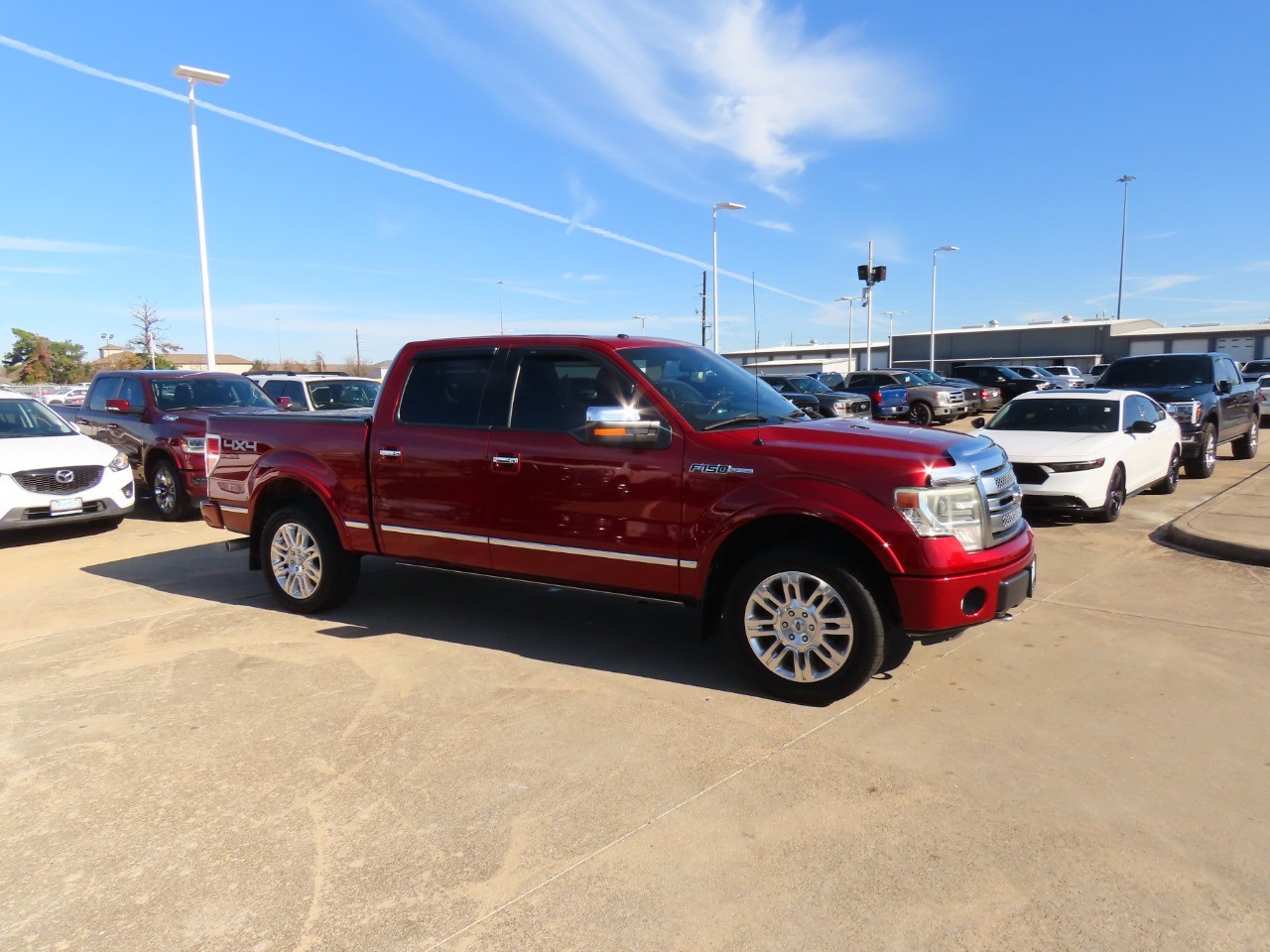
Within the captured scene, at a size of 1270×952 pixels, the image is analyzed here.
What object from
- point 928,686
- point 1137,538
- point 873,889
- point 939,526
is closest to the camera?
point 873,889

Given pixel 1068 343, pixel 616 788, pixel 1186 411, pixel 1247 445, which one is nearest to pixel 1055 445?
pixel 1186 411

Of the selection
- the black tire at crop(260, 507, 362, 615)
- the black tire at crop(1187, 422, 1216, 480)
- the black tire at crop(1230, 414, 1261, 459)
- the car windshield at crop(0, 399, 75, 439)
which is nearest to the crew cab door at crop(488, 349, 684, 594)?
the black tire at crop(260, 507, 362, 615)

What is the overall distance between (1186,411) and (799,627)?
10.4m

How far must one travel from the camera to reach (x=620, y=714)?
423cm

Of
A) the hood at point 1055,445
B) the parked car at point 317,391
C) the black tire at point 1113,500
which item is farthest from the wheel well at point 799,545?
the parked car at point 317,391

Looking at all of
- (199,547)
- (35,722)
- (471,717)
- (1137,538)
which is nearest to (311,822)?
(471,717)

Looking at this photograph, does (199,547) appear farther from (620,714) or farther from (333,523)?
(620,714)

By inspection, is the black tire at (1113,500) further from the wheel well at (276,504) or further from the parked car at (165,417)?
the parked car at (165,417)

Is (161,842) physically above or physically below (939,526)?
below

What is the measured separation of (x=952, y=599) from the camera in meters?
4.07

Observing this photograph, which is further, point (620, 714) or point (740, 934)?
point (620, 714)

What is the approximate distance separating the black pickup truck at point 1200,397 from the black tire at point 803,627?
997 cm

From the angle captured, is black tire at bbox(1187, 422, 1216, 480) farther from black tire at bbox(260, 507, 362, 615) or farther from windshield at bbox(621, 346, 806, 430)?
black tire at bbox(260, 507, 362, 615)

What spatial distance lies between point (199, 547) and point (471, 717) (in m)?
5.92
